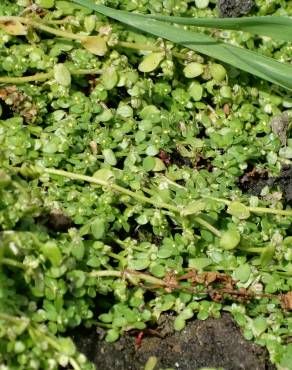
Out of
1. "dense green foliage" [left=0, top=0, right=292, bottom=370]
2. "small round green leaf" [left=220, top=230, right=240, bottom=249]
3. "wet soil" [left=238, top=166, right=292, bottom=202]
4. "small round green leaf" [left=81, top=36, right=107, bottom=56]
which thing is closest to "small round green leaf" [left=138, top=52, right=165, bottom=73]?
"dense green foliage" [left=0, top=0, right=292, bottom=370]

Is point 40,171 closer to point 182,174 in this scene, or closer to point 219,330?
point 182,174

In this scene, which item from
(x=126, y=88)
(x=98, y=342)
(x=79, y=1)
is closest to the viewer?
(x=98, y=342)

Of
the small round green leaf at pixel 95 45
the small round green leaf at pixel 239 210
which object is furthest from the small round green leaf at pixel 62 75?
the small round green leaf at pixel 239 210

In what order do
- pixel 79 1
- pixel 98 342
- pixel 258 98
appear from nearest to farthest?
pixel 98 342 → pixel 79 1 → pixel 258 98

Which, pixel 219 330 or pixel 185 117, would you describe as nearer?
pixel 219 330

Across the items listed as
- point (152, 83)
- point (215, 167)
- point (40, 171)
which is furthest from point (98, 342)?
point (152, 83)

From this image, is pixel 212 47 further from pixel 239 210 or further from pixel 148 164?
pixel 239 210

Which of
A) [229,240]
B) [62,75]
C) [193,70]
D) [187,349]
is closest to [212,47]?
[193,70]

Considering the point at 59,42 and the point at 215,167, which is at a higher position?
the point at 59,42
